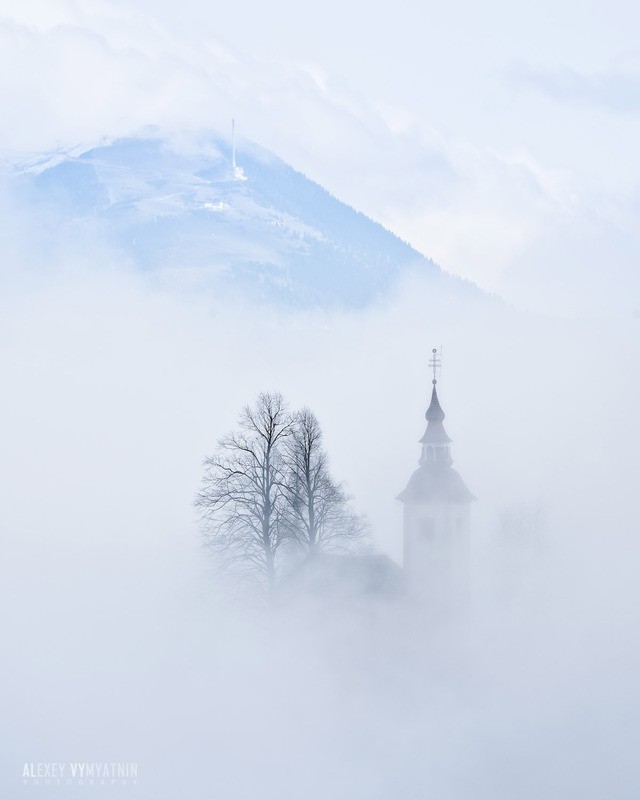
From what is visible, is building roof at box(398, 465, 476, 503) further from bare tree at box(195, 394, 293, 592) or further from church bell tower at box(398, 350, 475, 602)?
bare tree at box(195, 394, 293, 592)

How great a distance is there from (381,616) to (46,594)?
2315cm

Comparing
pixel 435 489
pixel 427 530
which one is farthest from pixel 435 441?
pixel 427 530

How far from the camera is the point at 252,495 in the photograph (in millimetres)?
65625

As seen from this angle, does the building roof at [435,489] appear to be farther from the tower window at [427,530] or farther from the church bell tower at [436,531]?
the tower window at [427,530]

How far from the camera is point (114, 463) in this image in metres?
153

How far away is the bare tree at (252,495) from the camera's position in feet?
214

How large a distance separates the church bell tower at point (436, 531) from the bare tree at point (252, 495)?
9048mm

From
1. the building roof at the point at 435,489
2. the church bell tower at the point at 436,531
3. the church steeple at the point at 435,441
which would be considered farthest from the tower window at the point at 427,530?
the church steeple at the point at 435,441

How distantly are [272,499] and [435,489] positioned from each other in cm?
935

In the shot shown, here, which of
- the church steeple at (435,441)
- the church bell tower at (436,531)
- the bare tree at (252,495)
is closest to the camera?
the bare tree at (252,495)

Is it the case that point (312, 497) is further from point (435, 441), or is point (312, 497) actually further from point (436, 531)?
point (435, 441)

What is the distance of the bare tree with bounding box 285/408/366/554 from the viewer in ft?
222

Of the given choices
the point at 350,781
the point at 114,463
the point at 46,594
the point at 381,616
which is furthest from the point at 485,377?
the point at 350,781

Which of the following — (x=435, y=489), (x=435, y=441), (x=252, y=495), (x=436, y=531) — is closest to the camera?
(x=252, y=495)
